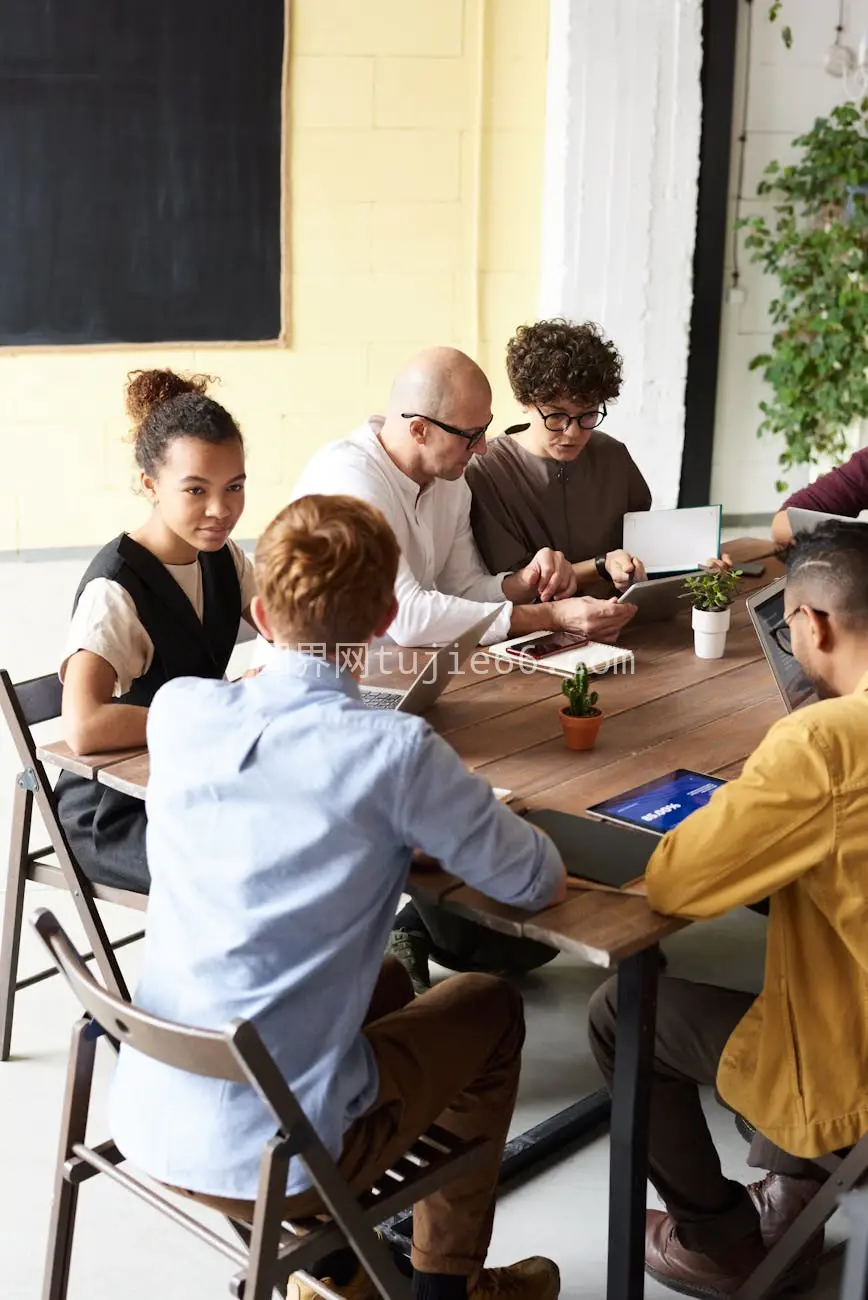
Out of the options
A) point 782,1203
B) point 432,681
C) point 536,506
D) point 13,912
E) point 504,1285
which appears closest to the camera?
point 504,1285

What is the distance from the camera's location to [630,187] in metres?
6.31

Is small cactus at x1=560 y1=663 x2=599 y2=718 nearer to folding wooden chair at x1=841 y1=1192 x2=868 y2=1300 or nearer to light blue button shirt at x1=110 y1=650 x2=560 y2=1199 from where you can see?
light blue button shirt at x1=110 y1=650 x2=560 y2=1199

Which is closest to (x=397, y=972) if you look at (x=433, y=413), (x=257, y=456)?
(x=433, y=413)

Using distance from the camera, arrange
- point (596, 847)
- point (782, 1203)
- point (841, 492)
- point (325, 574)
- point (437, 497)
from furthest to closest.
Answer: point (841, 492)
point (437, 497)
point (782, 1203)
point (596, 847)
point (325, 574)

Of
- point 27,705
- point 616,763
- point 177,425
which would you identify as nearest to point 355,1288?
point 616,763

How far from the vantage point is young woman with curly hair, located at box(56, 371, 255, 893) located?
2.54 m

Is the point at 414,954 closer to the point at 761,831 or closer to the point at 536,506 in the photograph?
the point at 536,506

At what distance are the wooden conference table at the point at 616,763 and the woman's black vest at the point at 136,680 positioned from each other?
222mm

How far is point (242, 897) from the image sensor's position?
1.68 metres

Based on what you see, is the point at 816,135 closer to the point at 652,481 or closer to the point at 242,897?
the point at 652,481

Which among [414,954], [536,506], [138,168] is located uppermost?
[138,168]

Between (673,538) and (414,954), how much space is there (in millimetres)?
1090

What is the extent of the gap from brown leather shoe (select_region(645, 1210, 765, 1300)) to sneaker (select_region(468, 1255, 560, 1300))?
0.57 ft

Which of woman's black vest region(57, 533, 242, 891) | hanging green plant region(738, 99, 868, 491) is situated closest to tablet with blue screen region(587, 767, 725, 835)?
woman's black vest region(57, 533, 242, 891)
